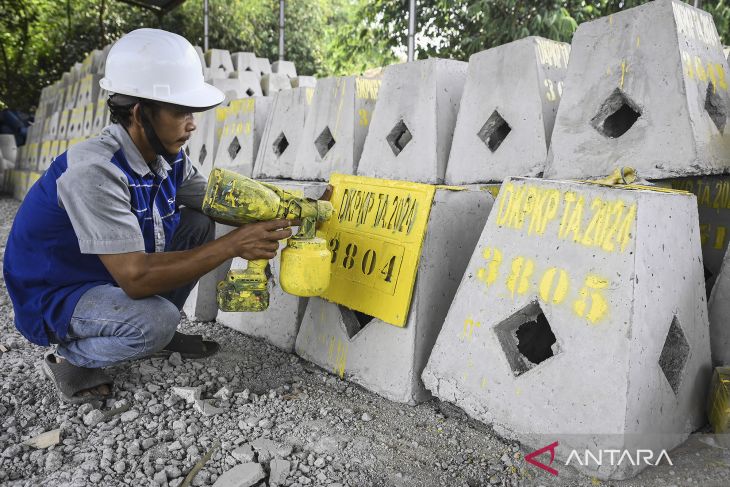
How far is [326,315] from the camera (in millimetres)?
2479

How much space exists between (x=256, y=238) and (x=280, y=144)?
1.64 meters

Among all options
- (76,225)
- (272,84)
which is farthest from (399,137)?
(272,84)

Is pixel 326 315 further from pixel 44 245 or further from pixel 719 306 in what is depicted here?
pixel 719 306

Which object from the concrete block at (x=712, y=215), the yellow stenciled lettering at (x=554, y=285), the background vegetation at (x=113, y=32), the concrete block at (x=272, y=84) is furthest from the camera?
the background vegetation at (x=113, y=32)

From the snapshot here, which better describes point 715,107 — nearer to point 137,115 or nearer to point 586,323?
point 586,323

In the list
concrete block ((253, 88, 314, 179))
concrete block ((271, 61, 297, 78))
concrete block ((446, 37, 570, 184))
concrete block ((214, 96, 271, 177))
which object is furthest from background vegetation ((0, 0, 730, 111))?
concrete block ((446, 37, 570, 184))

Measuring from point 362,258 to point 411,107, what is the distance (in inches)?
34.2

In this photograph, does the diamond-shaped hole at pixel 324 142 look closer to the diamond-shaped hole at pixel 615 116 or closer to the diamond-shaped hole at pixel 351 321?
the diamond-shaped hole at pixel 351 321

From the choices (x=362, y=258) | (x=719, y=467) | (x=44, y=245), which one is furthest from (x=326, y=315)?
(x=719, y=467)

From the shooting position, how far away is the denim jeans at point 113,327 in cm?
200

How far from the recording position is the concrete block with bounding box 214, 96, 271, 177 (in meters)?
3.68

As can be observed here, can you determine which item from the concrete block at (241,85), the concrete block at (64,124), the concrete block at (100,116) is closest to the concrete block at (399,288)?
the concrete block at (241,85)

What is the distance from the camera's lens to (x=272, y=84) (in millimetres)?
6887

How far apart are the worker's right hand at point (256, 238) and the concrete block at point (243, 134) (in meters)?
1.70
